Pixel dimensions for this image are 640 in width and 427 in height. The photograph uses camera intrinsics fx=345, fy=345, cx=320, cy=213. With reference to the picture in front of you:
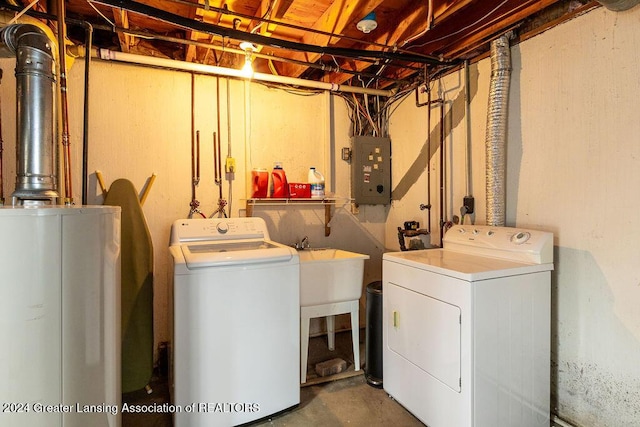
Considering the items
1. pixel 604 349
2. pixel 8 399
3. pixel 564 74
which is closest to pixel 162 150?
pixel 8 399

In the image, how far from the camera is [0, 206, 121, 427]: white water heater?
1.04m

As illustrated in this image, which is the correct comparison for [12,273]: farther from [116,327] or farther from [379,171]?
[379,171]

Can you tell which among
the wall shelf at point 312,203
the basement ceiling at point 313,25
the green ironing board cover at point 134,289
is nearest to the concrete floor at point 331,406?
the green ironing board cover at point 134,289

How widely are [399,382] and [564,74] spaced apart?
1.95 metres

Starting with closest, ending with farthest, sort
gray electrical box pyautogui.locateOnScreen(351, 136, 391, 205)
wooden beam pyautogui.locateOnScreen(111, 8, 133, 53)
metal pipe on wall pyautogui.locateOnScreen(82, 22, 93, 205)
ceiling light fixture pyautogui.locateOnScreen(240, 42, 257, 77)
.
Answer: wooden beam pyautogui.locateOnScreen(111, 8, 133, 53), metal pipe on wall pyautogui.locateOnScreen(82, 22, 93, 205), ceiling light fixture pyautogui.locateOnScreen(240, 42, 257, 77), gray electrical box pyautogui.locateOnScreen(351, 136, 391, 205)

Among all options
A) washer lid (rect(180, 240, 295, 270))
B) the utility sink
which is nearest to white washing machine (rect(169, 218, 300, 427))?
washer lid (rect(180, 240, 295, 270))

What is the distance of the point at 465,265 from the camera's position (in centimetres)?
178

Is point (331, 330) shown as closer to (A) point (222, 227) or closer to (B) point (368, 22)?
(A) point (222, 227)

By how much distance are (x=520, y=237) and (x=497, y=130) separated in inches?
26.0

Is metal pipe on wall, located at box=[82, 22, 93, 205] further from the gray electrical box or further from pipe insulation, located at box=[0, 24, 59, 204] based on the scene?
the gray electrical box

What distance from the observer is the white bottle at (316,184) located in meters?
2.83

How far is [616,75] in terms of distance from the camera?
164 centimetres

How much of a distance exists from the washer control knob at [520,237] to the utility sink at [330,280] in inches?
39.0

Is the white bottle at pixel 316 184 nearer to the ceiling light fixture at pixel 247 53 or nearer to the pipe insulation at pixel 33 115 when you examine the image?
the ceiling light fixture at pixel 247 53
